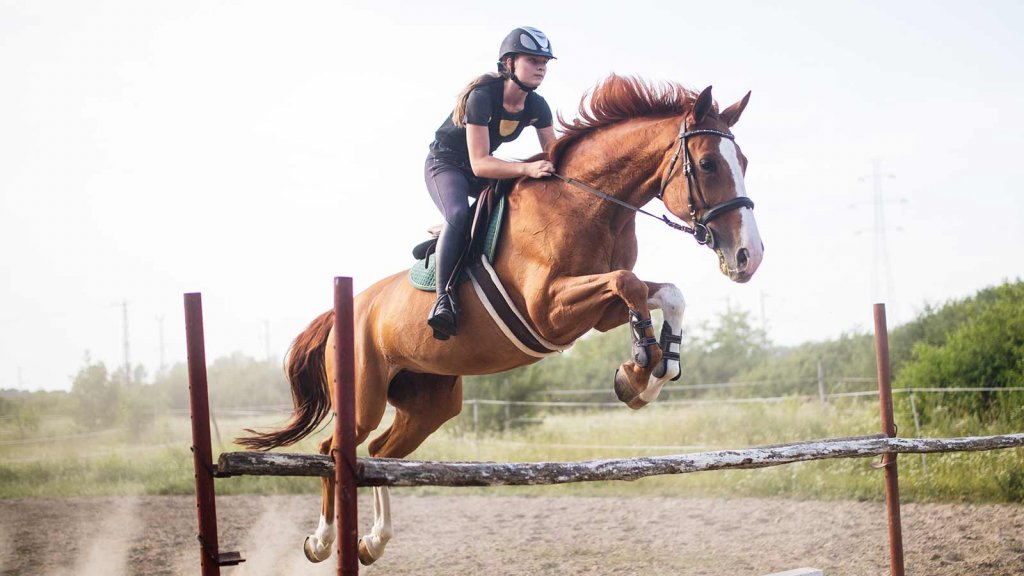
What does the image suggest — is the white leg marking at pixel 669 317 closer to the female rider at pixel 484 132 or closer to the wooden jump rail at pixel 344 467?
the wooden jump rail at pixel 344 467

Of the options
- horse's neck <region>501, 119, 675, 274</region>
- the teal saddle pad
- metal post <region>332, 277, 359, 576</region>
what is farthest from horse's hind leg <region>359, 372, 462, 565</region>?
metal post <region>332, 277, 359, 576</region>

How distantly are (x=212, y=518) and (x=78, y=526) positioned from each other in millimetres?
6688

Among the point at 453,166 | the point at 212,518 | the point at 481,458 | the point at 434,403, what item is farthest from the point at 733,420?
the point at 212,518

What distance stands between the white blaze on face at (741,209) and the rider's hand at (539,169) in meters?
0.78

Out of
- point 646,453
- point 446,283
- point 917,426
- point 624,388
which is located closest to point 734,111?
point 624,388

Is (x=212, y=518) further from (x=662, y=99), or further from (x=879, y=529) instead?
(x=879, y=529)

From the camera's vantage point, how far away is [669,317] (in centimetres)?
360

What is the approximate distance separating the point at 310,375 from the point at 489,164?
1.94 m

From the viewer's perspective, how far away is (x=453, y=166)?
4.34 metres

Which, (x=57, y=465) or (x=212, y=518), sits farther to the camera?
(x=57, y=465)

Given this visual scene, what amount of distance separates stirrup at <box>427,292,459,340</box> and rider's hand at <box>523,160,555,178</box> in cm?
69

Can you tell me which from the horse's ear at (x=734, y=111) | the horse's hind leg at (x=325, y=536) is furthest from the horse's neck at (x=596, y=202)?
the horse's hind leg at (x=325, y=536)

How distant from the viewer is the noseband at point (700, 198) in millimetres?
3586

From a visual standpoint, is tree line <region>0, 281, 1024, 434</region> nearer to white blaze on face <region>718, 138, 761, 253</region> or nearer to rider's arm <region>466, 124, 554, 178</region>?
rider's arm <region>466, 124, 554, 178</region>
